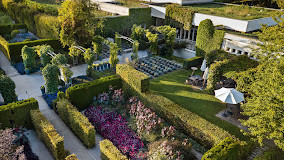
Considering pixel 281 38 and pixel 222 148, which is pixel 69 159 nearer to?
pixel 222 148

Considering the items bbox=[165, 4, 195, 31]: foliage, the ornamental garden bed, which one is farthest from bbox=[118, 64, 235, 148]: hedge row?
bbox=[165, 4, 195, 31]: foliage

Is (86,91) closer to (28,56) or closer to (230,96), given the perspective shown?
(28,56)

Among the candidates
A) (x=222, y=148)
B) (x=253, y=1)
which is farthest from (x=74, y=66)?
(x=253, y=1)

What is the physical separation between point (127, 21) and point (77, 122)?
21.7m

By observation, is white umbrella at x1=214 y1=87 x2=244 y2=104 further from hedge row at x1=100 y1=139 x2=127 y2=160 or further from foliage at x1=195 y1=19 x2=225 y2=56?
foliage at x1=195 y1=19 x2=225 y2=56

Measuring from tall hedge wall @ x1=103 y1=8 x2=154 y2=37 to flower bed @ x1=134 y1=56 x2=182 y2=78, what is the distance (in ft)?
26.4

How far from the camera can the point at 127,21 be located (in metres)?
30.0

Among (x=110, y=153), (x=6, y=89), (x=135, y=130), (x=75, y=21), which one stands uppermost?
(x=75, y=21)

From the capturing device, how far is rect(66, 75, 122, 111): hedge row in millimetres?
13866

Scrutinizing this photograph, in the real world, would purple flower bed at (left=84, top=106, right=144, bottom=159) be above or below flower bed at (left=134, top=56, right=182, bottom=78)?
below

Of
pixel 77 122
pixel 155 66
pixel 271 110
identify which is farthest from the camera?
pixel 155 66

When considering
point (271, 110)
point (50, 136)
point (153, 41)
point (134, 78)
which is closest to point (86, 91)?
point (134, 78)

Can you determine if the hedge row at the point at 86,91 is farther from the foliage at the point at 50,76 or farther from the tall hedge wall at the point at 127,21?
the tall hedge wall at the point at 127,21

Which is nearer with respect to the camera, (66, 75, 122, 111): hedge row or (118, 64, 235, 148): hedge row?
(118, 64, 235, 148): hedge row
